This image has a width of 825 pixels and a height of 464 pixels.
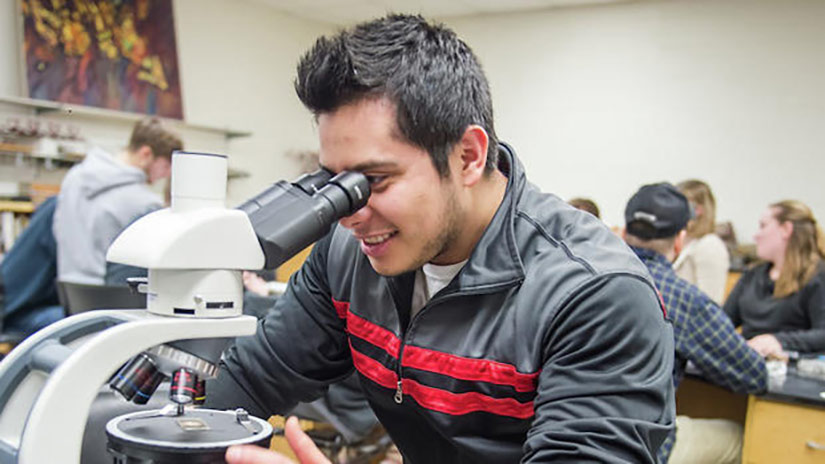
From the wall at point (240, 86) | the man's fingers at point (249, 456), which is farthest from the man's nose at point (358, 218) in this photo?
the wall at point (240, 86)

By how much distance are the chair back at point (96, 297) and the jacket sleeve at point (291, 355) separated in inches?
40.2

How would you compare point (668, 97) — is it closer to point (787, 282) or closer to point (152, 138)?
point (787, 282)

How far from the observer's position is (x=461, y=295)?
41.0 inches

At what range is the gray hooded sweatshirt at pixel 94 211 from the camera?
2812 mm

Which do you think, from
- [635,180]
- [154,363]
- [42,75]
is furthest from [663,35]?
[154,363]

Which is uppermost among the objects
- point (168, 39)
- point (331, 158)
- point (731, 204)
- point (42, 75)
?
point (168, 39)

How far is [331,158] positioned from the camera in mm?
946

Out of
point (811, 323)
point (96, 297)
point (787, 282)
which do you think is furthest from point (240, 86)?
point (811, 323)

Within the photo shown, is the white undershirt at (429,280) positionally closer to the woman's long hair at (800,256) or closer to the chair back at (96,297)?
the chair back at (96,297)

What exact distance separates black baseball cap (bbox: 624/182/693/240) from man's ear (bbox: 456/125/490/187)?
137 cm

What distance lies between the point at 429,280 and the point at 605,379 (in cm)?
36

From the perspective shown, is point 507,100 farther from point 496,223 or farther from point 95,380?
point 95,380

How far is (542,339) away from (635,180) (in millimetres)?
4710

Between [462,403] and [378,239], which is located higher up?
[378,239]
